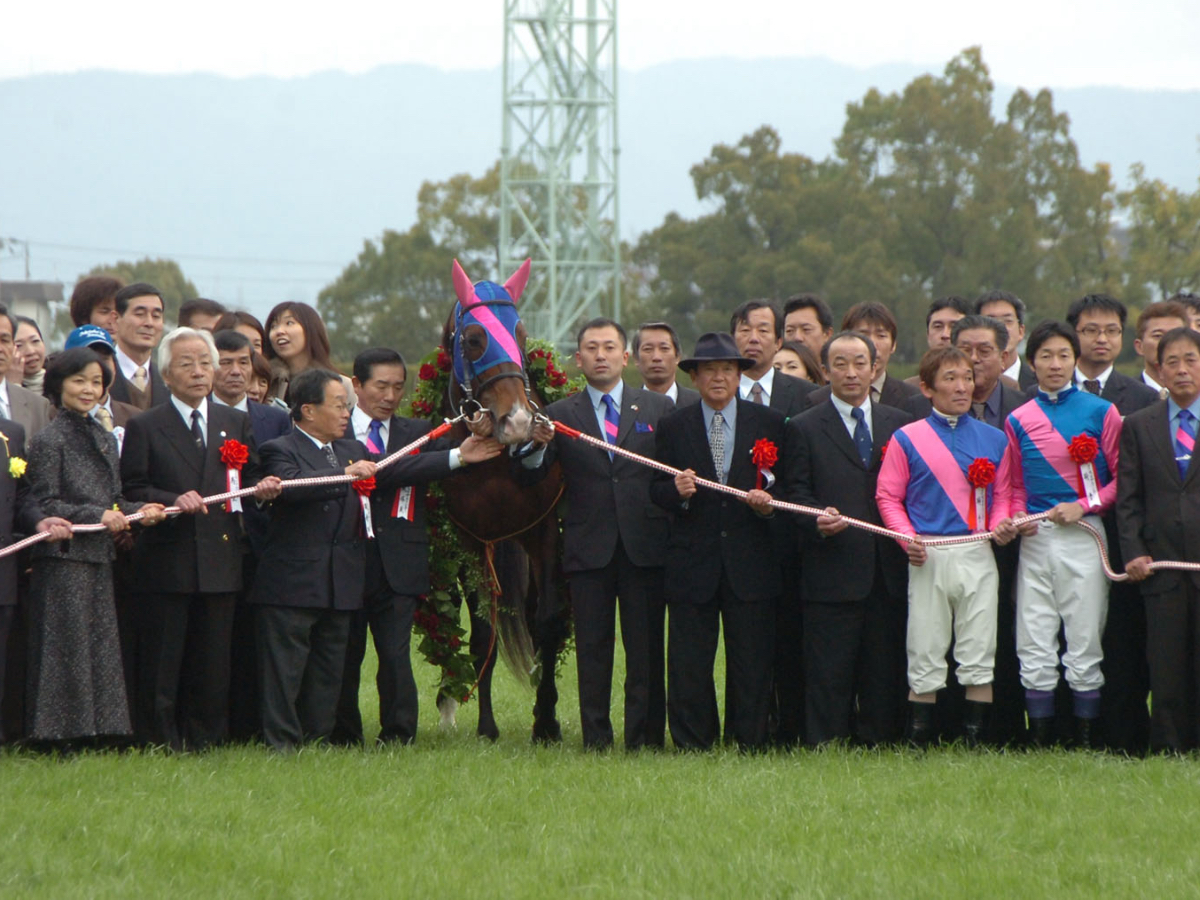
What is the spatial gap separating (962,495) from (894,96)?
32223mm

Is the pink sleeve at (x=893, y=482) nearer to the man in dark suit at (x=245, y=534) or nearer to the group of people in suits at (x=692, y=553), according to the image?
the group of people in suits at (x=692, y=553)

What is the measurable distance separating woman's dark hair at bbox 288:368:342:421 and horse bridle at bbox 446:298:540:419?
25.2 inches

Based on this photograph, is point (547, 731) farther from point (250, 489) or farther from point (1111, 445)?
point (1111, 445)

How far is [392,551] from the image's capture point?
745cm

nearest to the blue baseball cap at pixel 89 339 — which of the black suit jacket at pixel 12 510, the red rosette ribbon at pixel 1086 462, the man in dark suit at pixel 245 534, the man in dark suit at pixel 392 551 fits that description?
the man in dark suit at pixel 245 534

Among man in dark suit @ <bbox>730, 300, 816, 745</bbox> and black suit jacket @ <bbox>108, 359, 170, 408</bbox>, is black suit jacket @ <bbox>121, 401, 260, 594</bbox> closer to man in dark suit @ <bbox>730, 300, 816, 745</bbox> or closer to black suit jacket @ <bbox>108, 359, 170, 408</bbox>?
black suit jacket @ <bbox>108, 359, 170, 408</bbox>

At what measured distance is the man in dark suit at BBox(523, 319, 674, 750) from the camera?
24.0 feet

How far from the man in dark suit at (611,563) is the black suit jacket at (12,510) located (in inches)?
95.7

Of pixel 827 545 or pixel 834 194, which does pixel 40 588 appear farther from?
pixel 834 194

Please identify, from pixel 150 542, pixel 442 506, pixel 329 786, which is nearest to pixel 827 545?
pixel 442 506

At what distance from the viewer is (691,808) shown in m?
5.65

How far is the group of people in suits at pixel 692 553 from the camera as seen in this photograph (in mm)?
6781

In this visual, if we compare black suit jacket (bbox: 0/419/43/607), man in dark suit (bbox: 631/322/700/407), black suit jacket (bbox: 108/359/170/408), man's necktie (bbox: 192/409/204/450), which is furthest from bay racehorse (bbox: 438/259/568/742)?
black suit jacket (bbox: 0/419/43/607)

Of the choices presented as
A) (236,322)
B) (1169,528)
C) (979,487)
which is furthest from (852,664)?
(236,322)
